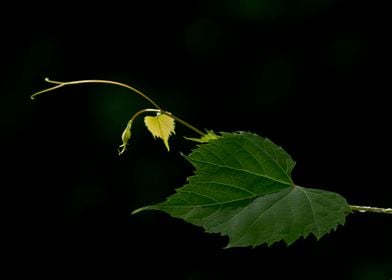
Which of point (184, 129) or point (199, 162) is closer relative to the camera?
point (199, 162)

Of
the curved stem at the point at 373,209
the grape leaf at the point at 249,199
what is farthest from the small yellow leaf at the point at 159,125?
the curved stem at the point at 373,209

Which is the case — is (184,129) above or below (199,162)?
below

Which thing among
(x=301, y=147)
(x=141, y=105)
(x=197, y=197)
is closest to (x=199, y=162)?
(x=197, y=197)

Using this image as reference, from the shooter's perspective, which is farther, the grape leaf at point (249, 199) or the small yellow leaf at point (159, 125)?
the small yellow leaf at point (159, 125)

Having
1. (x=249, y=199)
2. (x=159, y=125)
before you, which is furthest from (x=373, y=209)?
(x=159, y=125)

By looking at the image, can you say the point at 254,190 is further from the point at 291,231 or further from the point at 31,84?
the point at 31,84

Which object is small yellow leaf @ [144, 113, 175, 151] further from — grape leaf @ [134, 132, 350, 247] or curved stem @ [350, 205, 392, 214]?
curved stem @ [350, 205, 392, 214]

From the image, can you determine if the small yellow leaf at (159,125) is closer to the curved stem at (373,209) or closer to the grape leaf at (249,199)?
the grape leaf at (249,199)
